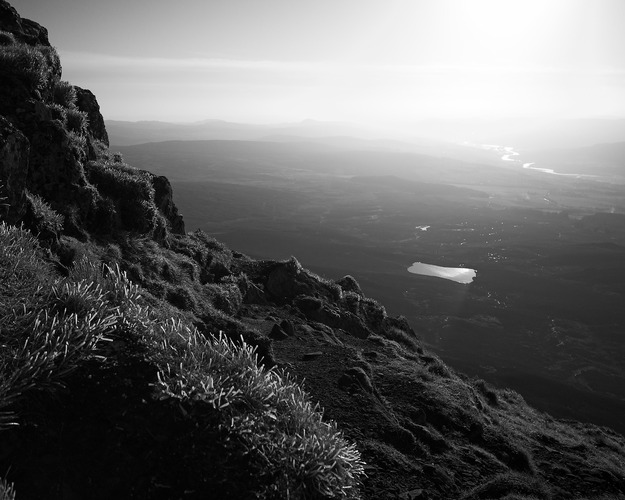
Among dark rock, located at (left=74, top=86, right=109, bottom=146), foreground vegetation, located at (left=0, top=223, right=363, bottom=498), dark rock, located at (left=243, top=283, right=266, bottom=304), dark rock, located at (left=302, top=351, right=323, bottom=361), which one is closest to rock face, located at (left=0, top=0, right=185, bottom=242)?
dark rock, located at (left=74, top=86, right=109, bottom=146)

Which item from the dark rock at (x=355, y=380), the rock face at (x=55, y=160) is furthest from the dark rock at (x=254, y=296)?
the dark rock at (x=355, y=380)

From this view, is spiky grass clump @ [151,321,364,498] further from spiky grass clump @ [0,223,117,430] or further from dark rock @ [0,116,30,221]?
dark rock @ [0,116,30,221]

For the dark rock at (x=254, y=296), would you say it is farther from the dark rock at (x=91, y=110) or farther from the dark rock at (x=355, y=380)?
the dark rock at (x=355, y=380)

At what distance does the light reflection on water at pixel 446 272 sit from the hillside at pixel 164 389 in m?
72.7

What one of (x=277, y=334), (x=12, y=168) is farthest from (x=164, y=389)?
(x=277, y=334)

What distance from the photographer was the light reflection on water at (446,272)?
280 feet

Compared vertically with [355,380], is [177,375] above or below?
above

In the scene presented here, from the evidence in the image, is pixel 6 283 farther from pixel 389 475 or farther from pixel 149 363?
pixel 389 475

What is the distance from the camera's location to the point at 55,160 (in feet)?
37.0

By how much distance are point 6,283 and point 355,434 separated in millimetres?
4873

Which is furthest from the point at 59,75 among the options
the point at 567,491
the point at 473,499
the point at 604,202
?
the point at 604,202

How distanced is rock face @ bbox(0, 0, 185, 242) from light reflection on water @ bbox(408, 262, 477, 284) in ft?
249

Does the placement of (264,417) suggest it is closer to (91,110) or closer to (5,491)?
(5,491)

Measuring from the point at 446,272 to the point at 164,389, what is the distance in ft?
296
